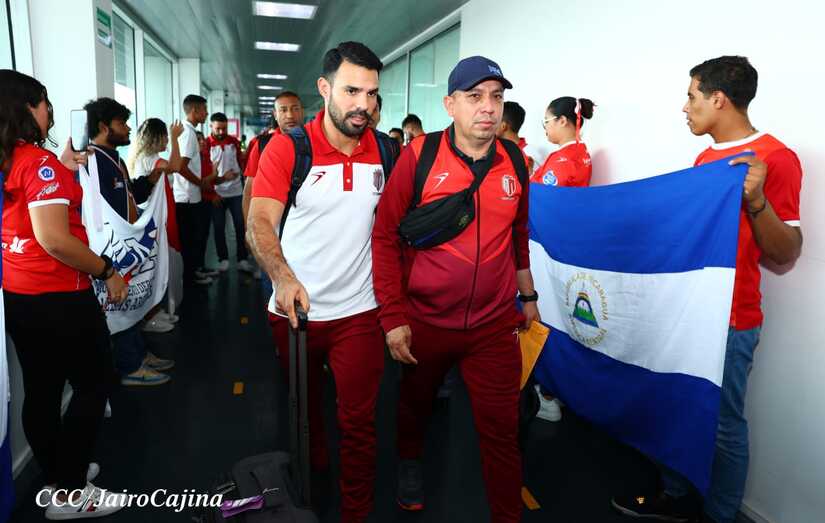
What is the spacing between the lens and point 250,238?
175 centimetres

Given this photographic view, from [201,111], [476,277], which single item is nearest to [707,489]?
[476,277]

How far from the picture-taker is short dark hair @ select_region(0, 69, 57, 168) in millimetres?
1786

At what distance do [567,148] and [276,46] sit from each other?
9.08 metres

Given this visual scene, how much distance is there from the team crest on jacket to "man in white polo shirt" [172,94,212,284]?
13.1ft

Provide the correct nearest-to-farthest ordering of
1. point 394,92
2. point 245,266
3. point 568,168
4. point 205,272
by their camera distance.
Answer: point 568,168, point 205,272, point 245,266, point 394,92

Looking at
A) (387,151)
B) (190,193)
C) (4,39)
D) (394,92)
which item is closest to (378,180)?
(387,151)

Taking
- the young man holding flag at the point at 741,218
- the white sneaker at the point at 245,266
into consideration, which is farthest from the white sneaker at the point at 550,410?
the white sneaker at the point at 245,266

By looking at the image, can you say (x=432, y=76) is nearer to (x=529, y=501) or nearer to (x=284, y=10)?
(x=284, y=10)

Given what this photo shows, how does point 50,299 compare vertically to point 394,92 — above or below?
below

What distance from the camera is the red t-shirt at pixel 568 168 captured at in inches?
125

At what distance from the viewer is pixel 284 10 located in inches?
307

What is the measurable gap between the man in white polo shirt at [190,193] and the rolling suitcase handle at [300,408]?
415 centimetres

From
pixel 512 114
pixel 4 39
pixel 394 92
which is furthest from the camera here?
pixel 394 92

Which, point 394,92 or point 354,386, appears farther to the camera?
point 394,92
